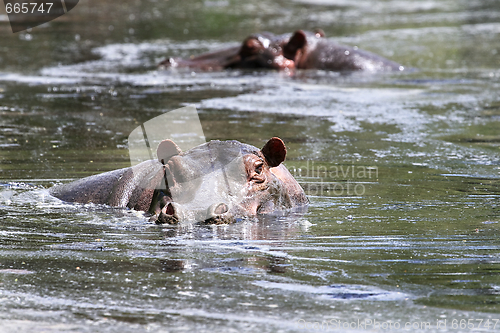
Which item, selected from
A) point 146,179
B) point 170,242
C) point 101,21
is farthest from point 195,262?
point 101,21

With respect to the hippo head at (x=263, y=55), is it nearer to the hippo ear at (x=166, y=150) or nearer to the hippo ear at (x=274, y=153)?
the hippo ear at (x=274, y=153)

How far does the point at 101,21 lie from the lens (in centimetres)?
2459

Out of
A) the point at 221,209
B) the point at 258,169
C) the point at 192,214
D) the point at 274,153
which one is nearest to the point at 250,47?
the point at 274,153

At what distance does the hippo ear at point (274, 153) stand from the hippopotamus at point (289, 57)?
8.93m

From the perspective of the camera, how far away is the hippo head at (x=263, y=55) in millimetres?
15758

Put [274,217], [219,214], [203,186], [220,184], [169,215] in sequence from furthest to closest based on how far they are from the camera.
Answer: [274,217], [220,184], [203,186], [219,214], [169,215]

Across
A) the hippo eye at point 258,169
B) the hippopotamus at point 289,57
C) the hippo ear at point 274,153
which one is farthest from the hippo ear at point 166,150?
the hippopotamus at point 289,57

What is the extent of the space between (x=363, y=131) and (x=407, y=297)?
6.33 metres

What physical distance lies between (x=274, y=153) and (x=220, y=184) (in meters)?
0.80

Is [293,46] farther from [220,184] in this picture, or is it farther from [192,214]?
[192,214]

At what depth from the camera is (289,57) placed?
15.8 meters

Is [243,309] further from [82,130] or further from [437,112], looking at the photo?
[437,112]

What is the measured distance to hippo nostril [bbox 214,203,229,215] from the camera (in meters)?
5.93

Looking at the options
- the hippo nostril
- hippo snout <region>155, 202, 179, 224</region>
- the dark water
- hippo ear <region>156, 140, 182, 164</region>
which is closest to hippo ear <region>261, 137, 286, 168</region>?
the dark water
